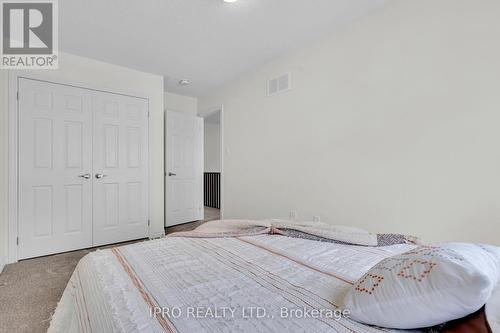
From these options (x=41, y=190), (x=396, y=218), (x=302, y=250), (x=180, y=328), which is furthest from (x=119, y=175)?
(x=396, y=218)

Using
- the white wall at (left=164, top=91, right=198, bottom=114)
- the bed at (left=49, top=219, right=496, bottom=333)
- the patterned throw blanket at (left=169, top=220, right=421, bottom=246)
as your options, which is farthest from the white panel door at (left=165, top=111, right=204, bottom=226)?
the bed at (left=49, top=219, right=496, bottom=333)

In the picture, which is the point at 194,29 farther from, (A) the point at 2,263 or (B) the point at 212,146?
(B) the point at 212,146

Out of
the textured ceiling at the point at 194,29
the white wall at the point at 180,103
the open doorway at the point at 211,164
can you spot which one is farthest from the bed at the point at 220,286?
the open doorway at the point at 211,164

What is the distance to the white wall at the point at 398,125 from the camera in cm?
168

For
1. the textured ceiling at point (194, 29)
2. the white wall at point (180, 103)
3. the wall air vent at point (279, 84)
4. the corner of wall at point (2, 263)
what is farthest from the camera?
the white wall at point (180, 103)

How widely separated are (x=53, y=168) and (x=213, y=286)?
289 centimetres

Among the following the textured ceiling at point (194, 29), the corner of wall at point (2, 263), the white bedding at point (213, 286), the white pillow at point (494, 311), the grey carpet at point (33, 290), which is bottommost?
the grey carpet at point (33, 290)

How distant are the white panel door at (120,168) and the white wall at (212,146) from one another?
3.34 metres

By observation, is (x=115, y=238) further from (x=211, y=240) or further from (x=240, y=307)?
(x=240, y=307)

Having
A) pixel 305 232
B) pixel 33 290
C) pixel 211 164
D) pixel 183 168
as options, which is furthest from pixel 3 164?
pixel 211 164

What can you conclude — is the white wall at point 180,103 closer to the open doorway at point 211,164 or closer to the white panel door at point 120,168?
the white panel door at point 120,168

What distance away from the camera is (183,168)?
4316 mm

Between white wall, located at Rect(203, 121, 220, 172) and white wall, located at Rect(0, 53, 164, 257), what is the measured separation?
10.4 feet

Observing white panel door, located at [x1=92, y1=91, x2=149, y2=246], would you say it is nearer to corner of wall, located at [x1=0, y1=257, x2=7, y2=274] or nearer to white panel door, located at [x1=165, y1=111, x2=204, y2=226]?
white panel door, located at [x1=165, y1=111, x2=204, y2=226]
